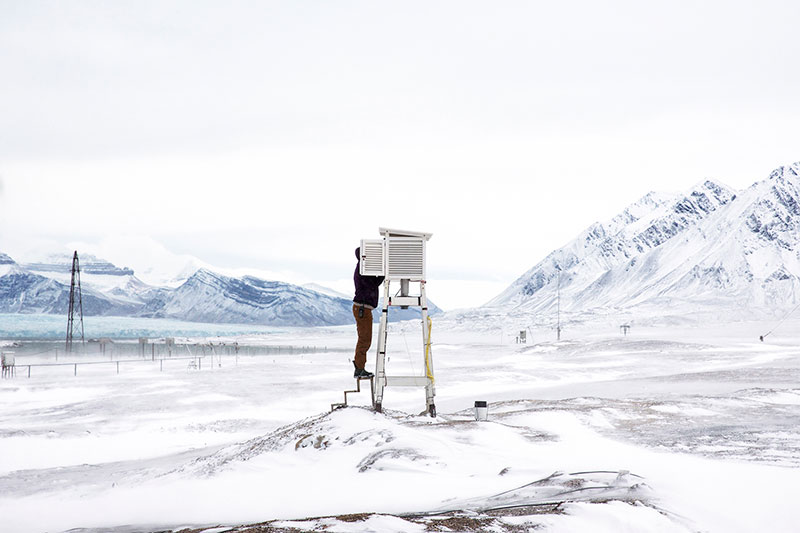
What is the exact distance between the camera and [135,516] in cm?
781

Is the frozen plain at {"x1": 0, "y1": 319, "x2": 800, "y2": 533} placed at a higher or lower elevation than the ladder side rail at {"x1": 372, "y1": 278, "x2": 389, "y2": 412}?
lower

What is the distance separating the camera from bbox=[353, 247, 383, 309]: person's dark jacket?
1099 cm

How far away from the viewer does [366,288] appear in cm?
1098

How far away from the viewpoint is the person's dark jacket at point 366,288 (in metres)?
11.0

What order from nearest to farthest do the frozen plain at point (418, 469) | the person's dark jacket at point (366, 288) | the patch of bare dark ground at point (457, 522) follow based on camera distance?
the patch of bare dark ground at point (457, 522) → the frozen plain at point (418, 469) → the person's dark jacket at point (366, 288)

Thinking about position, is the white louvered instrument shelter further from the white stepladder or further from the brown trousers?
the brown trousers

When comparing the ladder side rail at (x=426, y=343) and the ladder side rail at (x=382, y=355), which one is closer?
the ladder side rail at (x=382, y=355)

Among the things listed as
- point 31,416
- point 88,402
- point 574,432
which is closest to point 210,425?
point 31,416

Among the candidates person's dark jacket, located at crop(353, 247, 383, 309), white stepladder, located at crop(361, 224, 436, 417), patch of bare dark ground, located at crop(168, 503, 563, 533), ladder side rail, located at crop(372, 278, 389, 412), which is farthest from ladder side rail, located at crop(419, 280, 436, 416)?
patch of bare dark ground, located at crop(168, 503, 563, 533)

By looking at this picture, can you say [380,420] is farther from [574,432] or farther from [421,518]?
[421,518]

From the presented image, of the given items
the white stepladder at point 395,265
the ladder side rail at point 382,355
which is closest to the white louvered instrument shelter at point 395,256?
the white stepladder at point 395,265

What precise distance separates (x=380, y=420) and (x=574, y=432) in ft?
10.2

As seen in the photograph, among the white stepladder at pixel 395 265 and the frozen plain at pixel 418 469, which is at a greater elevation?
the white stepladder at pixel 395 265

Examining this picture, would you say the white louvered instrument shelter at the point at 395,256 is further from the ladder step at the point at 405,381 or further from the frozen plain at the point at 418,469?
the frozen plain at the point at 418,469
